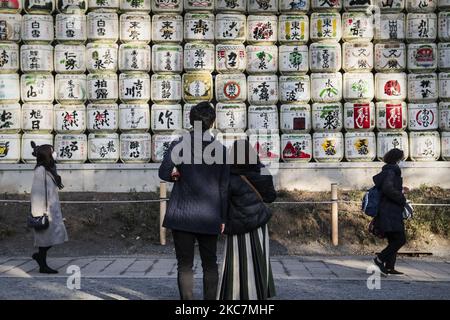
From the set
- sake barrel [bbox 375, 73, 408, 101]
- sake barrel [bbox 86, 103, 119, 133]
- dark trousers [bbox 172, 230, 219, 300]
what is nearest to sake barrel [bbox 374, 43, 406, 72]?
sake barrel [bbox 375, 73, 408, 101]

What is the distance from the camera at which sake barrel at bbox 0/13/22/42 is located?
1109 centimetres

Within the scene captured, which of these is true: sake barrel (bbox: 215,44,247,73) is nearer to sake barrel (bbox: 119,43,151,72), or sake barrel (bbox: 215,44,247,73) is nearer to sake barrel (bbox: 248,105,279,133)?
sake barrel (bbox: 248,105,279,133)

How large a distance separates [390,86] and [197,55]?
3781mm

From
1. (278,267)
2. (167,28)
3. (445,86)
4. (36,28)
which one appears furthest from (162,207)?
(445,86)

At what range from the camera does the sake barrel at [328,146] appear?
1116 centimetres

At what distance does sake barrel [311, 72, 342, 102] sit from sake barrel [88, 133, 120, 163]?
156 inches

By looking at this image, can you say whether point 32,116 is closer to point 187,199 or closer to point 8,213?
point 8,213

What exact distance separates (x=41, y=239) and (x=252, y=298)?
345cm

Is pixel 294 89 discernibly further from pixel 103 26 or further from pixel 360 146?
pixel 103 26

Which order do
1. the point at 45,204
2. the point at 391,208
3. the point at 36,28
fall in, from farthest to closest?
1. the point at 36,28
2. the point at 45,204
3. the point at 391,208

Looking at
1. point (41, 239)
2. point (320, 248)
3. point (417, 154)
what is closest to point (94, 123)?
point (41, 239)

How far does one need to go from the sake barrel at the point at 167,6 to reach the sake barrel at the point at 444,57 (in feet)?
16.7

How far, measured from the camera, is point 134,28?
36.5 ft

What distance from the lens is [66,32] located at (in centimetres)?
1111
